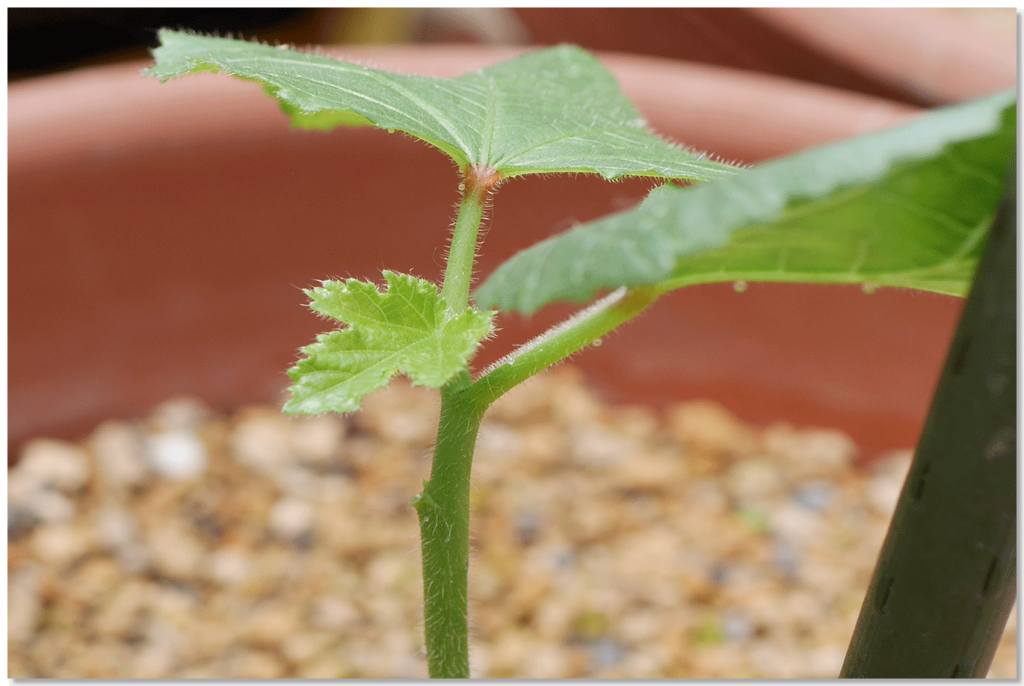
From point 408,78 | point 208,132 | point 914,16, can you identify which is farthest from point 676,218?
point 914,16

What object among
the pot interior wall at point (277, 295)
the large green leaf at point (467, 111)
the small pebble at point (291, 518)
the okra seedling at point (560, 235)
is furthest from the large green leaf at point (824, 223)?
the small pebble at point (291, 518)

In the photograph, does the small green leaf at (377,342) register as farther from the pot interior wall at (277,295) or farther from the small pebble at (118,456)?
the small pebble at (118,456)

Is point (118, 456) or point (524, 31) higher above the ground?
point (524, 31)

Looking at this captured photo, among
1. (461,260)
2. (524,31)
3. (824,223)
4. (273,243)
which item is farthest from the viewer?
(524,31)

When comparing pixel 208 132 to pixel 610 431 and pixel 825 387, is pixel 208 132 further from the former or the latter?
pixel 825 387

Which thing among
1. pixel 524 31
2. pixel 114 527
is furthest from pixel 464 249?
pixel 524 31

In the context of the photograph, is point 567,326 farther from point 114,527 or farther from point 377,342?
point 114,527

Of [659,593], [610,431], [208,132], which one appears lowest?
[659,593]

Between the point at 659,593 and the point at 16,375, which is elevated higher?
the point at 16,375
